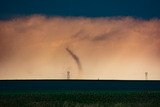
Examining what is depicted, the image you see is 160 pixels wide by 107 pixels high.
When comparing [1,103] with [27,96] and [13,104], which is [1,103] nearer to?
[13,104]

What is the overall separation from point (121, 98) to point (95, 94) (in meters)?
4.05

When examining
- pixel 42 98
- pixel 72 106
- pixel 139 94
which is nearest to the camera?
pixel 72 106

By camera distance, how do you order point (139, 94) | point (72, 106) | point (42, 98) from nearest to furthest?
point (72, 106) < point (42, 98) < point (139, 94)

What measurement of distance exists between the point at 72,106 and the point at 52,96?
18.1 m

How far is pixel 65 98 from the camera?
73.0 metres

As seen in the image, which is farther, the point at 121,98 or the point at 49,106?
the point at 121,98

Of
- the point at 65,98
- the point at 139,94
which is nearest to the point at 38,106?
the point at 65,98

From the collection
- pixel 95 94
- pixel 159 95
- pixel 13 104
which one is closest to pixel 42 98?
pixel 95 94

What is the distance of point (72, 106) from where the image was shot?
5644 centimetres

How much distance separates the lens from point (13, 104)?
57844mm

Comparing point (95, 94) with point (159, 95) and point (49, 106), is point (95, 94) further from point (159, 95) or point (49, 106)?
point (49, 106)

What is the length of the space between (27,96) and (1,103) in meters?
13.9

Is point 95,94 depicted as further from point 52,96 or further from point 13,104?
point 13,104

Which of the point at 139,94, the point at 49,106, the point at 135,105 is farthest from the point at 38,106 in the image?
the point at 139,94
